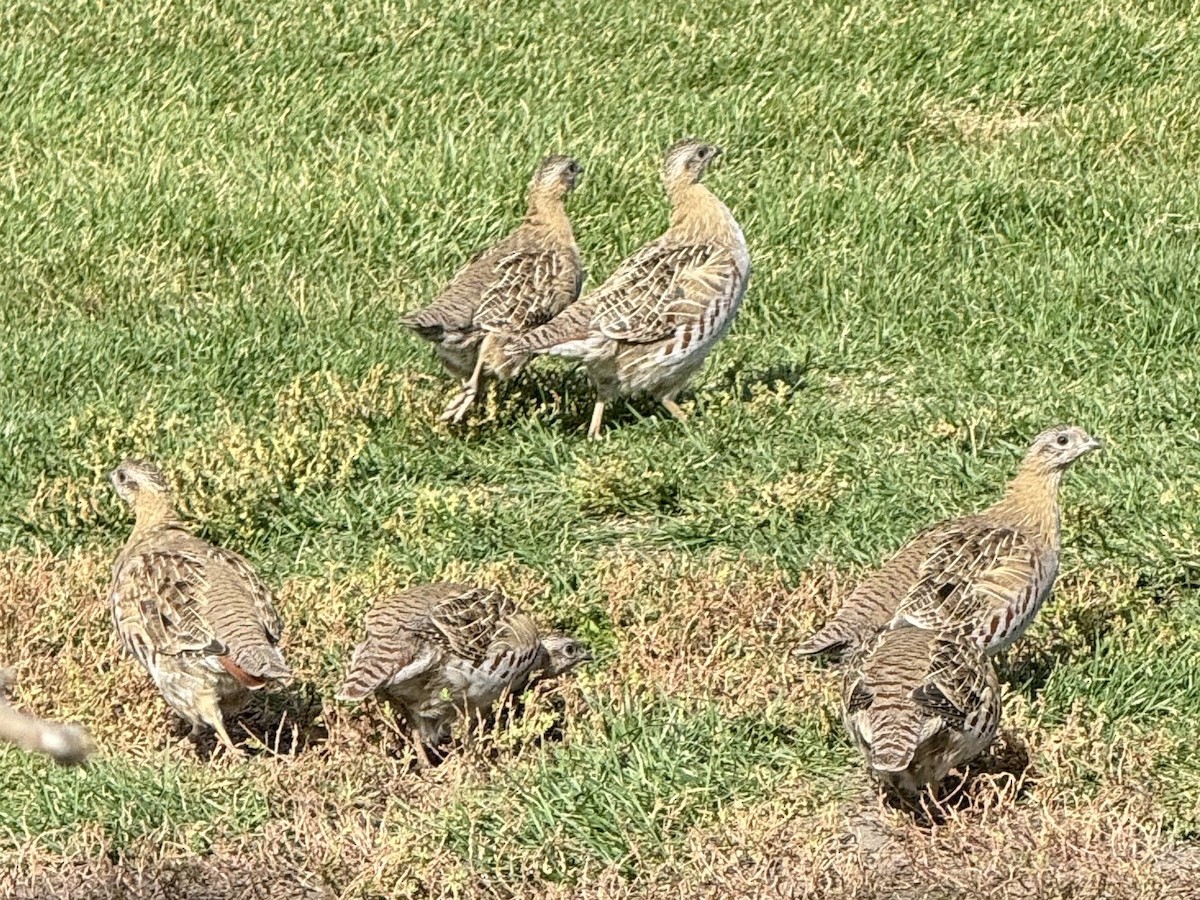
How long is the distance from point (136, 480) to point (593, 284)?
A: 14.4ft

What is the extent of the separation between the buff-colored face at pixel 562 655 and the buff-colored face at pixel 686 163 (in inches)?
163

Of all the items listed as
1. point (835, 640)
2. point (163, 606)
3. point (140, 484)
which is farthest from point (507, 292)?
point (835, 640)

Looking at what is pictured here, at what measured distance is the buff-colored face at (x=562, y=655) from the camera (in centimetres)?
753

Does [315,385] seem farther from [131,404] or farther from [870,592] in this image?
[870,592]

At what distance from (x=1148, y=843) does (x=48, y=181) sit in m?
9.33

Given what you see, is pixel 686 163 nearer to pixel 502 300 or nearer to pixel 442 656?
pixel 502 300

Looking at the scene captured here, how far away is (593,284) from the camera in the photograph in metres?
12.2

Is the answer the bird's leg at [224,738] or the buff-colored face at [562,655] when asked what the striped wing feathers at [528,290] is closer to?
the buff-colored face at [562,655]

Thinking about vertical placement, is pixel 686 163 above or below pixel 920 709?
below

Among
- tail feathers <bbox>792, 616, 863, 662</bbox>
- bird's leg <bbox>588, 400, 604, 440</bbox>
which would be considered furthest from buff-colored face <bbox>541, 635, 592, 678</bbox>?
bird's leg <bbox>588, 400, 604, 440</bbox>

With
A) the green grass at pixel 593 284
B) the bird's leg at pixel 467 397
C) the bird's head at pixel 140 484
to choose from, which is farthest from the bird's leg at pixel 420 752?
the bird's leg at pixel 467 397

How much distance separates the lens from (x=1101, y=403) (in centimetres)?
1011

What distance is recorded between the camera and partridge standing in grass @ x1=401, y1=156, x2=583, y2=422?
1024 cm

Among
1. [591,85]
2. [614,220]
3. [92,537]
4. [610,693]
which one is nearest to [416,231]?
[614,220]
